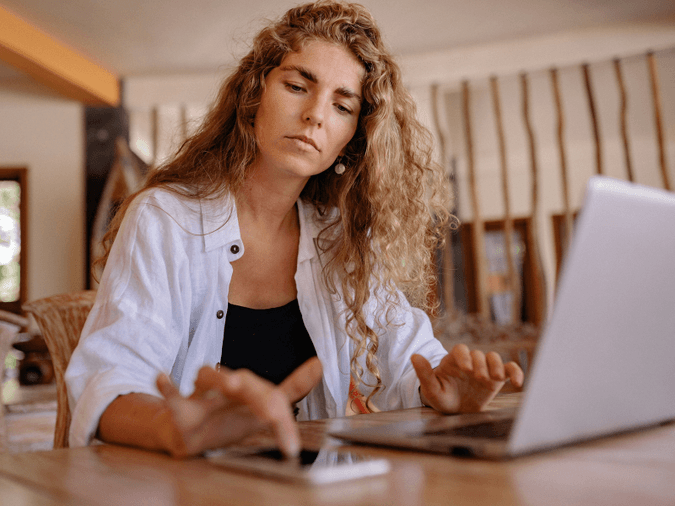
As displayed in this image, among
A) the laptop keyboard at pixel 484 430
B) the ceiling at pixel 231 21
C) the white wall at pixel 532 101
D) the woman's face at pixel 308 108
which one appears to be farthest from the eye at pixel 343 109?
the ceiling at pixel 231 21

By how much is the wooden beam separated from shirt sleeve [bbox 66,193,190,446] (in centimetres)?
463

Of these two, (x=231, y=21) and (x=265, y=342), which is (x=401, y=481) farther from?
(x=231, y=21)

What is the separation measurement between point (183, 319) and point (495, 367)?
59 centimetres

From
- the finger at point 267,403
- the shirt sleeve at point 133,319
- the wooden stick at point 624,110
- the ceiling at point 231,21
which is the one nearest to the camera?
the finger at point 267,403

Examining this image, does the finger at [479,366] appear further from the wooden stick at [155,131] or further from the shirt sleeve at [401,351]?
the wooden stick at [155,131]

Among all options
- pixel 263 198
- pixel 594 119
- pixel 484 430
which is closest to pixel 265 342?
pixel 263 198

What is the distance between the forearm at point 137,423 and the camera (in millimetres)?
657

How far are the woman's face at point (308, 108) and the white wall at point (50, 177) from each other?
548 cm

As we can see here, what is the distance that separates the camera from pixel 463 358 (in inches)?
36.0

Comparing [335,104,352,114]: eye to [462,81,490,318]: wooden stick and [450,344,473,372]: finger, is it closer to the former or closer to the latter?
[450,344,473,372]: finger

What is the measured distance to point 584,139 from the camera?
8.96 meters

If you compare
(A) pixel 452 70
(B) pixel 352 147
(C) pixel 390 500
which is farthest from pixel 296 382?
(A) pixel 452 70

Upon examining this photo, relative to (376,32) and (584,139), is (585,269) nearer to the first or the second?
(376,32)

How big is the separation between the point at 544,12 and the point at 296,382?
17.9ft
